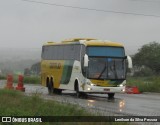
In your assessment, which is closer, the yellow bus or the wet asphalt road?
the wet asphalt road

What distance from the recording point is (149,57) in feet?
378

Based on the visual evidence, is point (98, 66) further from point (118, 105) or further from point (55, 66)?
point (55, 66)

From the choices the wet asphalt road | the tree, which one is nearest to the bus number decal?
the wet asphalt road

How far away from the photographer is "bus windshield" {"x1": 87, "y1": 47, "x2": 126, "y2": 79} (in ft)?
97.6

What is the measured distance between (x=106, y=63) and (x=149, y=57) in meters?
86.5

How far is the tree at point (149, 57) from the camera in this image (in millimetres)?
111825

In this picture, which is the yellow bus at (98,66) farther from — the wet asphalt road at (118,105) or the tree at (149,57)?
the tree at (149,57)

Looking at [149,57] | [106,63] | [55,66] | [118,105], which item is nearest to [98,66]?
[106,63]

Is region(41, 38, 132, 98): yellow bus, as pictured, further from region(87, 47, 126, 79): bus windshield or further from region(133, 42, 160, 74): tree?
region(133, 42, 160, 74): tree

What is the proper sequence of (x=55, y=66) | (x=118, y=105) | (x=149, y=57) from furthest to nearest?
(x=149, y=57), (x=55, y=66), (x=118, y=105)

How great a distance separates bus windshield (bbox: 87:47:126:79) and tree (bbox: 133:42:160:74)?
77009 millimetres

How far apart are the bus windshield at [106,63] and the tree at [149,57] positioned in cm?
7701

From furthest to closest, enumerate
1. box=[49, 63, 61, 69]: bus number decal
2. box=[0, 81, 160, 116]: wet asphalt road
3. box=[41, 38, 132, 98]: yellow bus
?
box=[49, 63, 61, 69]: bus number decal
box=[41, 38, 132, 98]: yellow bus
box=[0, 81, 160, 116]: wet asphalt road

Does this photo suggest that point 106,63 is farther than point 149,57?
No
